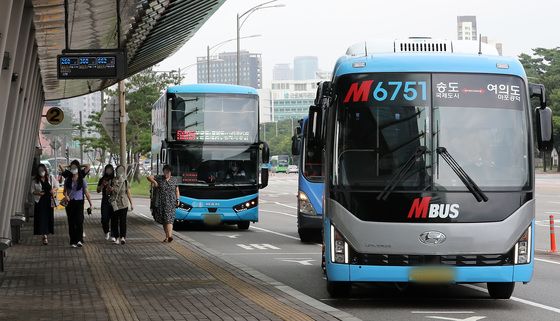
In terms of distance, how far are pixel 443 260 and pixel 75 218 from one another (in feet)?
39.6

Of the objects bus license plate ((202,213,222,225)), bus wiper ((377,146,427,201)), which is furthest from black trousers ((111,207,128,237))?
bus wiper ((377,146,427,201))

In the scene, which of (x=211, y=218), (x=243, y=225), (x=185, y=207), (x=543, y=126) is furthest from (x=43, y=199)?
(x=543, y=126)

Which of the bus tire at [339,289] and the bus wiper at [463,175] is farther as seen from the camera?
the bus tire at [339,289]

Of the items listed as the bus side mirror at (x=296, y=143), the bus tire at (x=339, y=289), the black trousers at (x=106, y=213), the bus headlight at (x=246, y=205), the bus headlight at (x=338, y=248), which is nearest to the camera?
the bus headlight at (x=338, y=248)

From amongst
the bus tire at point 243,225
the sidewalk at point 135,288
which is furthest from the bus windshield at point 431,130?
the bus tire at point 243,225

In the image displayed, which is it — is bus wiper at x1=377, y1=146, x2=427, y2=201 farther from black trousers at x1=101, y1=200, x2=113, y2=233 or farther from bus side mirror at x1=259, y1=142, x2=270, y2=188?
bus side mirror at x1=259, y1=142, x2=270, y2=188

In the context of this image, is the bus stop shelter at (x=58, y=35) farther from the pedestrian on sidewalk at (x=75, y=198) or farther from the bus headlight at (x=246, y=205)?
the bus headlight at (x=246, y=205)

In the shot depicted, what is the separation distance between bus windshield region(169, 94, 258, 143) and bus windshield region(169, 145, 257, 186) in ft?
0.87

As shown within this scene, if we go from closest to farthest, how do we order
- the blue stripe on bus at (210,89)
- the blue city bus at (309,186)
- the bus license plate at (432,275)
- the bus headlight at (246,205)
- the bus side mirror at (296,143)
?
the bus license plate at (432,275) < the bus side mirror at (296,143) < the blue city bus at (309,186) < the bus headlight at (246,205) < the blue stripe on bus at (210,89)

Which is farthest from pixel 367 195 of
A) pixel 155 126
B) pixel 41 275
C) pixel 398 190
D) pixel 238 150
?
pixel 155 126

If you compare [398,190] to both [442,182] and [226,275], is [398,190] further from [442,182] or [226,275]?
[226,275]

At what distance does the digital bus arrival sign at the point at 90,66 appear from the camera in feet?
64.6

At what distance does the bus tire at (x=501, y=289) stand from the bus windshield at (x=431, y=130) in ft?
4.28

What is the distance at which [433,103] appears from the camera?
502 inches
